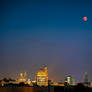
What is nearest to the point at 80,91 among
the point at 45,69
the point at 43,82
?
the point at 43,82

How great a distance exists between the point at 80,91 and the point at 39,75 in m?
107

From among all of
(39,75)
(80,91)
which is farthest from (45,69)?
(80,91)

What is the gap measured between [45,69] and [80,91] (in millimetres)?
112412

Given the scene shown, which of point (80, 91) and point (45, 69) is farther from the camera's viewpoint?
point (45, 69)

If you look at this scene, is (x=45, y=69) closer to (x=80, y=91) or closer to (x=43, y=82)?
(x=43, y=82)

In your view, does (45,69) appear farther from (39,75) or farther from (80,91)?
(80,91)

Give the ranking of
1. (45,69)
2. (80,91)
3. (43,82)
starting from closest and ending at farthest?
1. (80,91)
2. (43,82)
3. (45,69)

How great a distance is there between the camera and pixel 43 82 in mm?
122312

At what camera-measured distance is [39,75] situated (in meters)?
129

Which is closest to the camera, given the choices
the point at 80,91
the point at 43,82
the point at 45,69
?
the point at 80,91

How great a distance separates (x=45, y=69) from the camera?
135125 mm

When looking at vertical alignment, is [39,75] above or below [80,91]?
above

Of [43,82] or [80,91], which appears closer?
[80,91]

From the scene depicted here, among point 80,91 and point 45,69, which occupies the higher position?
point 45,69
